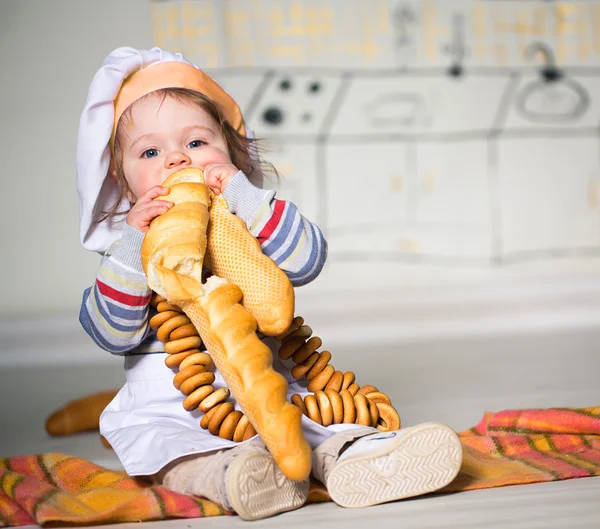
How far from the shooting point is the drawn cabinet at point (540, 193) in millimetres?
3365

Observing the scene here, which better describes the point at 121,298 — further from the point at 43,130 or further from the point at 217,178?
the point at 43,130

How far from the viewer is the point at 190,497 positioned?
3.27 feet

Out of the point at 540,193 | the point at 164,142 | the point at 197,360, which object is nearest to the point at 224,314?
the point at 197,360

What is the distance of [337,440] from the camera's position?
1.02 metres

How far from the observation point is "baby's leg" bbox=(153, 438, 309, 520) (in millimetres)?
898

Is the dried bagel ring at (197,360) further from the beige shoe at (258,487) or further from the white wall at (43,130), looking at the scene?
the white wall at (43,130)

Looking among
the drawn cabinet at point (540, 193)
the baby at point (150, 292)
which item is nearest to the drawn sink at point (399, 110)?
the drawn cabinet at point (540, 193)

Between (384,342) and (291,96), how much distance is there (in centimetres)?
107

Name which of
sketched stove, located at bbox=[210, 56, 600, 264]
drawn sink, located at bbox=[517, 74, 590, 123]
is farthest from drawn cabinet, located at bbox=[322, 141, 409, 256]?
drawn sink, located at bbox=[517, 74, 590, 123]

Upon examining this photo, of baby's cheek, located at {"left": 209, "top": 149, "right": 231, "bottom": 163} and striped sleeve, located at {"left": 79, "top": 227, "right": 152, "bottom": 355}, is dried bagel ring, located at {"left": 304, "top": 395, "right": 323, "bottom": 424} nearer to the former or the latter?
striped sleeve, located at {"left": 79, "top": 227, "right": 152, "bottom": 355}

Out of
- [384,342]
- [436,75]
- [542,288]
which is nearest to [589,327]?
[542,288]

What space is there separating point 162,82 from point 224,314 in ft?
1.55

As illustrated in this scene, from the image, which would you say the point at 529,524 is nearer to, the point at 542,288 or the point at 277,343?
the point at 277,343

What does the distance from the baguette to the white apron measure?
146mm
